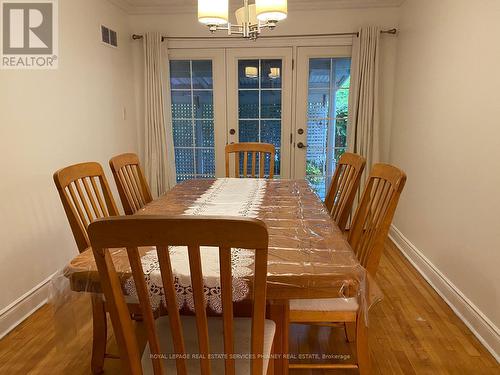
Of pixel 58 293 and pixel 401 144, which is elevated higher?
pixel 401 144

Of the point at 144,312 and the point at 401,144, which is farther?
the point at 401,144

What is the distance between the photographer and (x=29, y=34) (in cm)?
242

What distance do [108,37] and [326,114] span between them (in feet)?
7.58

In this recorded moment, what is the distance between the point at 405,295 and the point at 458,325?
0.41 metres

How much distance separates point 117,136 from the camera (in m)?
3.61

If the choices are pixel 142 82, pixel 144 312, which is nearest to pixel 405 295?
pixel 144 312

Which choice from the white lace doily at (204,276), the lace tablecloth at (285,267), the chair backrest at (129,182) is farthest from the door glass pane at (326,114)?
the white lace doily at (204,276)

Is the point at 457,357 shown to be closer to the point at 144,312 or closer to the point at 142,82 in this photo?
the point at 144,312

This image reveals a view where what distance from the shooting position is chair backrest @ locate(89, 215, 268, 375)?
0.79 m

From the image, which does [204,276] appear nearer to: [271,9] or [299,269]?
[299,269]

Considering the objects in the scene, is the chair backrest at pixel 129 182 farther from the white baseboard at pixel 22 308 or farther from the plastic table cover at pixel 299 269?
the plastic table cover at pixel 299 269

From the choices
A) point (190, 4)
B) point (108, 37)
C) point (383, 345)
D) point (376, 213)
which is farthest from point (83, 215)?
point (190, 4)

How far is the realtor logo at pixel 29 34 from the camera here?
2197 millimetres

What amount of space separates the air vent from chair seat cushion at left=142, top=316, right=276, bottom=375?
9.51 ft
